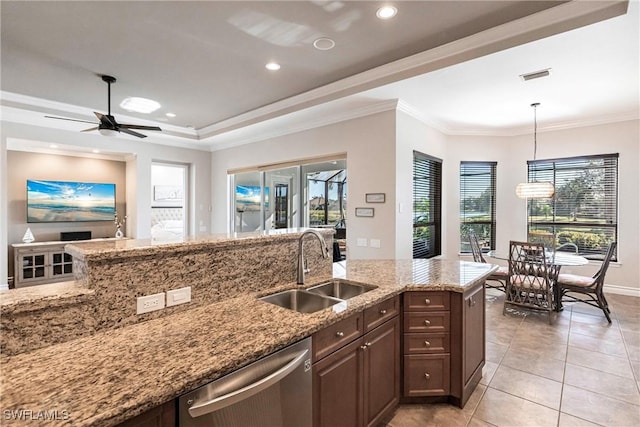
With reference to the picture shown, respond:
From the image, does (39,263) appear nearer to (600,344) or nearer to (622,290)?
(600,344)

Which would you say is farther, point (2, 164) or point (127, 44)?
point (2, 164)

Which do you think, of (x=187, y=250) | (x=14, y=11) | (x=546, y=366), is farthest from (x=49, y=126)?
(x=546, y=366)

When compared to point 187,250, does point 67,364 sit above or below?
below

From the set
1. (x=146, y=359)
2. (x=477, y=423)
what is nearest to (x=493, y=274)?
(x=477, y=423)

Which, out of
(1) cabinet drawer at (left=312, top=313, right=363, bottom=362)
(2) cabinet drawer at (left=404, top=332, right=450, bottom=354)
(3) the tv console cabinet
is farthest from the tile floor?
(3) the tv console cabinet

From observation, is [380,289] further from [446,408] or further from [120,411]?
[120,411]

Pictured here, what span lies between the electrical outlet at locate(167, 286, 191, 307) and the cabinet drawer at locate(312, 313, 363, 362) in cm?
69

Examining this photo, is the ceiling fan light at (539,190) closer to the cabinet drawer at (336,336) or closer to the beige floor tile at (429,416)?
the beige floor tile at (429,416)

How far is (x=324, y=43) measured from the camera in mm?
2967

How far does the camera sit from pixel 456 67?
3.10 metres

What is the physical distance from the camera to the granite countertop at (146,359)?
2.93 feet

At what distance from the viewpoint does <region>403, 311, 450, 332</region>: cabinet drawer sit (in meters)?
2.21

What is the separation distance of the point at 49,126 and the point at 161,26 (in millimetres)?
3836

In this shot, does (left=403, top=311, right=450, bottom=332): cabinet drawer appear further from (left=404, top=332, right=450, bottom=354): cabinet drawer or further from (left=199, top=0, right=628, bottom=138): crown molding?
(left=199, top=0, right=628, bottom=138): crown molding
